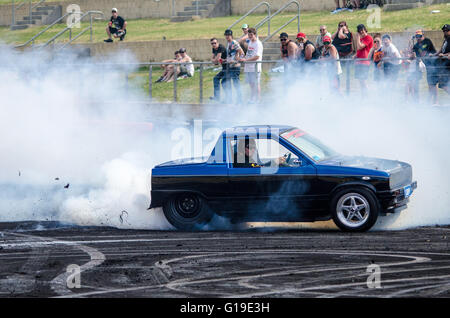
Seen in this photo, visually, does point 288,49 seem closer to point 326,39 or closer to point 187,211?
point 326,39

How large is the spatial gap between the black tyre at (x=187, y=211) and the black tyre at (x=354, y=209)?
5.77ft

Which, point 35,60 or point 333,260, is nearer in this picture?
point 333,260

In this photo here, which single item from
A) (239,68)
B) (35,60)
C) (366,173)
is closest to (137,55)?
(35,60)

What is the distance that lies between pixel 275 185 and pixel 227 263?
2.18 m

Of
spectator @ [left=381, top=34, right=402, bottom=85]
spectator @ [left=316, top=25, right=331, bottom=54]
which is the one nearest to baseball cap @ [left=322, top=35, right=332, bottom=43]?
spectator @ [left=316, top=25, right=331, bottom=54]

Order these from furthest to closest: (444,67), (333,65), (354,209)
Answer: (333,65) < (444,67) < (354,209)

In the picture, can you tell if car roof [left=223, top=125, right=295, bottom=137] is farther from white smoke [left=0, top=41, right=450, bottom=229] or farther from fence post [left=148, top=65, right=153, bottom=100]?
fence post [left=148, top=65, right=153, bottom=100]

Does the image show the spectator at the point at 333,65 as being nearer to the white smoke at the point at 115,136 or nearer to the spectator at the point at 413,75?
the white smoke at the point at 115,136

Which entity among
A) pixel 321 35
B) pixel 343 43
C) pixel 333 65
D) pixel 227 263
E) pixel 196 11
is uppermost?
pixel 196 11

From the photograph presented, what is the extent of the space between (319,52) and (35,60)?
6.67m

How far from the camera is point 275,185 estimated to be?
9977 mm

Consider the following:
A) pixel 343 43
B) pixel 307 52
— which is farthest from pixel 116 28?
pixel 307 52

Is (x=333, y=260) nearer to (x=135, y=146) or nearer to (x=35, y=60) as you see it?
(x=135, y=146)
